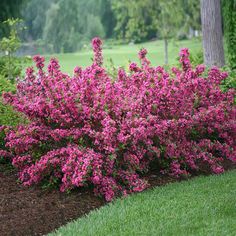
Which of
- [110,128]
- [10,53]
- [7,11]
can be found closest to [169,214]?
[110,128]

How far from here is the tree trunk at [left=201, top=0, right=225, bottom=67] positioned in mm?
12023

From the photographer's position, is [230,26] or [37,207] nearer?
[37,207]

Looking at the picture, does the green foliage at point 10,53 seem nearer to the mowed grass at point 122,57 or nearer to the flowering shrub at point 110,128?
the flowering shrub at point 110,128

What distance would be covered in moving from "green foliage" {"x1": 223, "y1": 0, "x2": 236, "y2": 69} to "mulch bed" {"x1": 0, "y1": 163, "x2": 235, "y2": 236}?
8.23 metres

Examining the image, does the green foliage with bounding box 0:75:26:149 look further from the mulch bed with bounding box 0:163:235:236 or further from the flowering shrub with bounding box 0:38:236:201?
the mulch bed with bounding box 0:163:235:236

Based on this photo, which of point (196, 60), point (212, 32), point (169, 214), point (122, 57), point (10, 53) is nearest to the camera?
point (169, 214)

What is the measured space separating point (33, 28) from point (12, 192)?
59.9 metres

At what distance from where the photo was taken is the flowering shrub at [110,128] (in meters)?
6.09

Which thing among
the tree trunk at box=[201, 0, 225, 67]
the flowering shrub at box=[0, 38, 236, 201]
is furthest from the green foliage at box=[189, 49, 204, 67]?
the flowering shrub at box=[0, 38, 236, 201]

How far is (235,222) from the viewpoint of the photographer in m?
4.96

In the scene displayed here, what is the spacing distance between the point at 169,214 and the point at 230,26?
9.66 meters

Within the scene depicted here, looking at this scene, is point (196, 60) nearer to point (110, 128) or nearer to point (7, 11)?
point (110, 128)

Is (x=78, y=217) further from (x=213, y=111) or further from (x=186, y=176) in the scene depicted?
(x=213, y=111)

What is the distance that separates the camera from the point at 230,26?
14.0 meters
